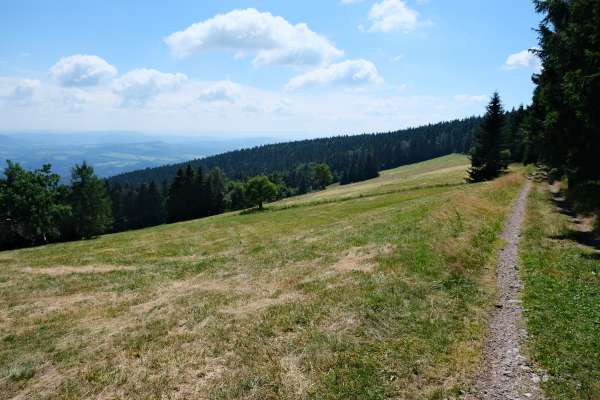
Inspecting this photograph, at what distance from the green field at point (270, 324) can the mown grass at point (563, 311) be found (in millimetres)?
1646

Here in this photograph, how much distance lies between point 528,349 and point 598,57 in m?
18.4

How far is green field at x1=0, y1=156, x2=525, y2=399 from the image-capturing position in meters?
9.27

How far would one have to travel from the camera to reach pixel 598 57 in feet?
64.8

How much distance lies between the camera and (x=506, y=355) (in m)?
9.88

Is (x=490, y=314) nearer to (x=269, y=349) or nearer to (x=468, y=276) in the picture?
(x=468, y=276)

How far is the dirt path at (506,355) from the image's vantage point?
838 centimetres

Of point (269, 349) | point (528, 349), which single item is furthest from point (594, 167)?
point (269, 349)

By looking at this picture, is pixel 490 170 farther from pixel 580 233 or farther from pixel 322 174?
pixel 322 174

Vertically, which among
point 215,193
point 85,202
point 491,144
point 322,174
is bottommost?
point 215,193

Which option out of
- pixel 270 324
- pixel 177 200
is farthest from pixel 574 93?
pixel 177 200

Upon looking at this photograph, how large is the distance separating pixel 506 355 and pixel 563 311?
4.00 metres

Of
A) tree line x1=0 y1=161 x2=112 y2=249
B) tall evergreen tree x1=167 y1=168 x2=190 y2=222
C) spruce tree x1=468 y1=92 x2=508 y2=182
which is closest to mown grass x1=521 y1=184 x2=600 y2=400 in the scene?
spruce tree x1=468 y1=92 x2=508 y2=182

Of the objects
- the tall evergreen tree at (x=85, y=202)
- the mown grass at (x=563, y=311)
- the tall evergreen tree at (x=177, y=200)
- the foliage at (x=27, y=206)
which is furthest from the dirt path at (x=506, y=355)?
the tall evergreen tree at (x=177, y=200)

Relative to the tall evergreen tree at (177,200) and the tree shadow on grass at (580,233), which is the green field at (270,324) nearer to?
the tree shadow on grass at (580,233)
